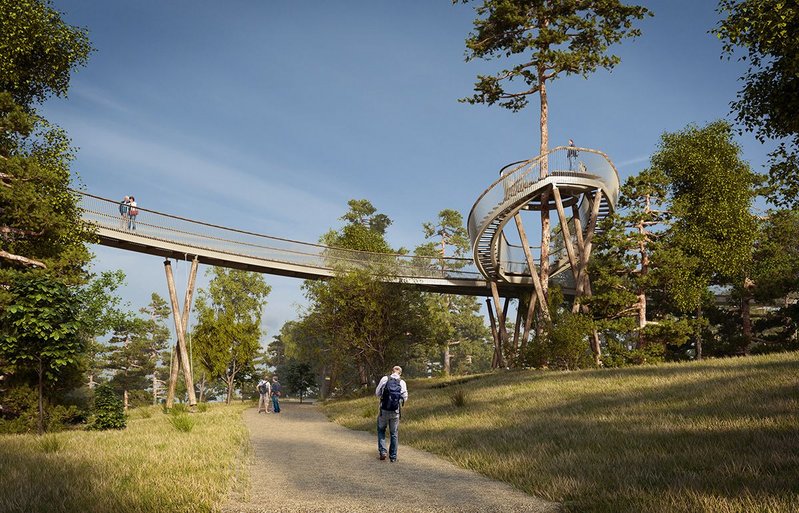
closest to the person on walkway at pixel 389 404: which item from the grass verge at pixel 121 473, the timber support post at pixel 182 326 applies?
the grass verge at pixel 121 473

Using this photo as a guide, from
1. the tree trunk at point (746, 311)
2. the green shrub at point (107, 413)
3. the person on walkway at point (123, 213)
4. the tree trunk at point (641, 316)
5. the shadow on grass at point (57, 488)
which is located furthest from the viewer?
the tree trunk at point (746, 311)

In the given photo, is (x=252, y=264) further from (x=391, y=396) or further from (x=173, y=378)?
(x=391, y=396)

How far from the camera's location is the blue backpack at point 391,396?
955cm

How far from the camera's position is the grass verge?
5.72 meters

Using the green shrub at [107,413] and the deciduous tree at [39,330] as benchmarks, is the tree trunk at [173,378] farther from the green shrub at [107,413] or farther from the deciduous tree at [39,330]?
the deciduous tree at [39,330]

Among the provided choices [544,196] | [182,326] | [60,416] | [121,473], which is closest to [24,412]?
[60,416]

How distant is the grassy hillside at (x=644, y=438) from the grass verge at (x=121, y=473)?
3591 mm

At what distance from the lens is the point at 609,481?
6305mm

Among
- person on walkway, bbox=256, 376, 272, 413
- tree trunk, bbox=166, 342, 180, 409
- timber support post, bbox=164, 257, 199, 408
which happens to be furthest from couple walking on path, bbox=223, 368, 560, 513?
tree trunk, bbox=166, 342, 180, 409

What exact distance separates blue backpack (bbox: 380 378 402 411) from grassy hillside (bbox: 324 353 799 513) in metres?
1.22

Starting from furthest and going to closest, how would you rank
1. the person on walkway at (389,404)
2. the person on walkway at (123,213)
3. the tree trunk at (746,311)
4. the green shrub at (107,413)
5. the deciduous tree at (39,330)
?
the tree trunk at (746,311) < the person on walkway at (123,213) < the green shrub at (107,413) < the deciduous tree at (39,330) < the person on walkway at (389,404)

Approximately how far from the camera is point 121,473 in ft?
24.2

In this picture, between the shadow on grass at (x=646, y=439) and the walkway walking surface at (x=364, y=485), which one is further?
the walkway walking surface at (x=364, y=485)

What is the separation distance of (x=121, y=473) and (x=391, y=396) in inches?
165
